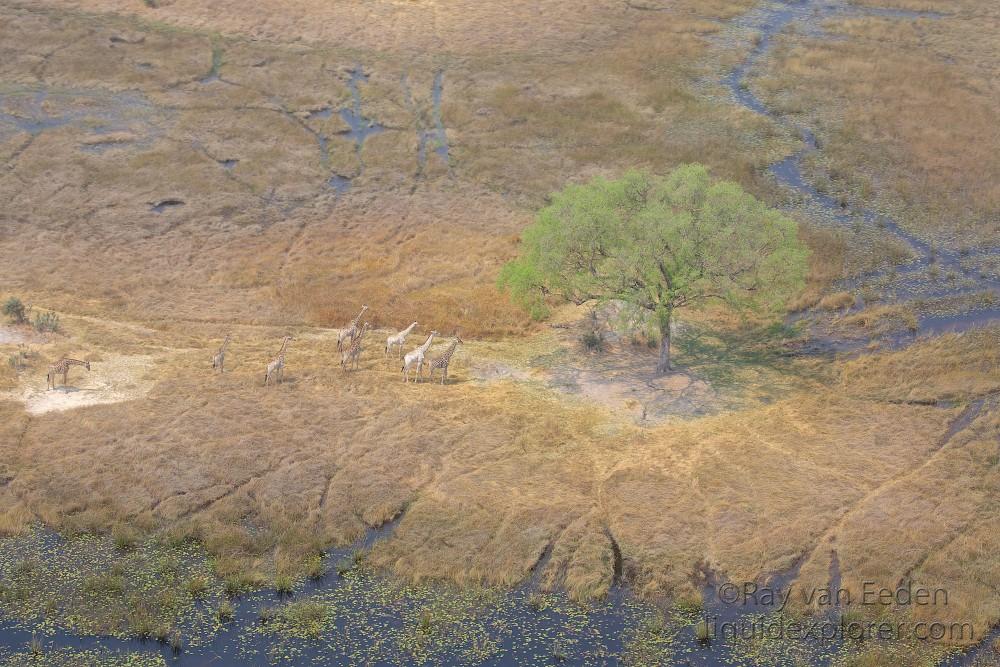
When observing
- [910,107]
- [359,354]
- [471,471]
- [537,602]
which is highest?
[910,107]

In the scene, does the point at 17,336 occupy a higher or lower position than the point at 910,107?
lower

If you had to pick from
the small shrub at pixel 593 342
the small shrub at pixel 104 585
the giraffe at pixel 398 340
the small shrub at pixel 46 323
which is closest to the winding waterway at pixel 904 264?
the small shrub at pixel 593 342

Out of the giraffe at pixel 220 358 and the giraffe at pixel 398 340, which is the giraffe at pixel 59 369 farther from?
the giraffe at pixel 398 340

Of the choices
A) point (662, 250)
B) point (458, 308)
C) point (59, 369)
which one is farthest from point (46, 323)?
point (662, 250)

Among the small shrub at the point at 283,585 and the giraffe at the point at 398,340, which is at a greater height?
the giraffe at the point at 398,340

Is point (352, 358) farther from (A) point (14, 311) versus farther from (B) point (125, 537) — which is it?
(A) point (14, 311)

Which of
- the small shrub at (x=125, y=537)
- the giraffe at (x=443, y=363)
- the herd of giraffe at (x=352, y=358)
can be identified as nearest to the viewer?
the small shrub at (x=125, y=537)
